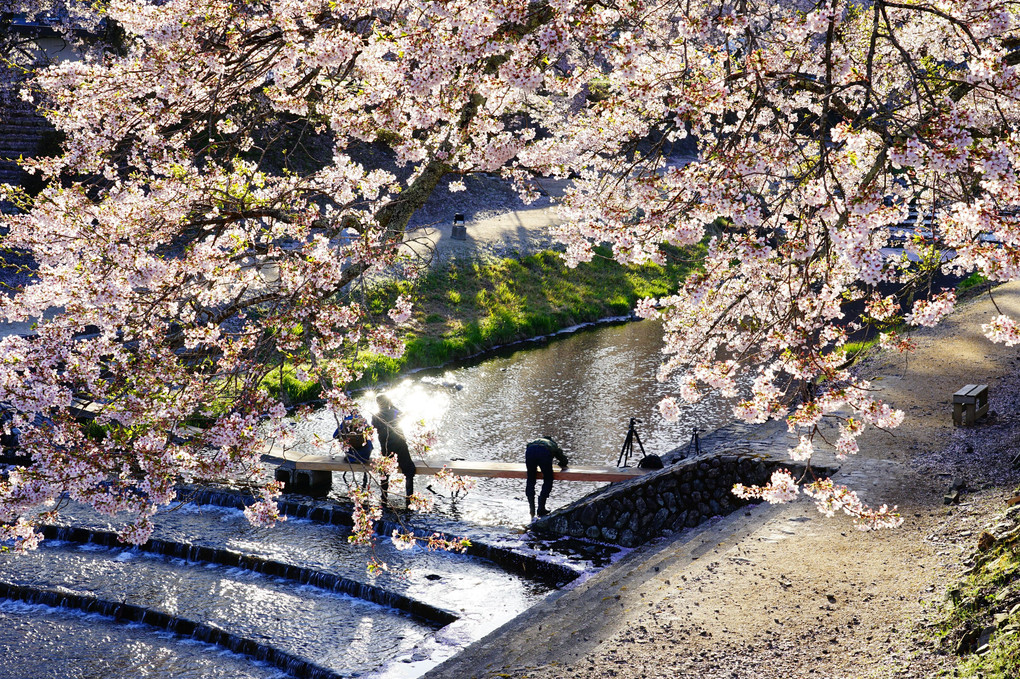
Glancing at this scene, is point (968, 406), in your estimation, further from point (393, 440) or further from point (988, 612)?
point (393, 440)

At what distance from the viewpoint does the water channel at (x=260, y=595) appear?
29.5ft

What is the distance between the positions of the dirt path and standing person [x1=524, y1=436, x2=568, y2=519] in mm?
1845

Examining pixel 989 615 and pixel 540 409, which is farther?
pixel 540 409

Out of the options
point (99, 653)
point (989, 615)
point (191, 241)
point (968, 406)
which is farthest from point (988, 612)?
point (99, 653)

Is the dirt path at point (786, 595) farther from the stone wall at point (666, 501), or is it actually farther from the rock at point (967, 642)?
the stone wall at point (666, 501)

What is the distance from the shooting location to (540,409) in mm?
16797

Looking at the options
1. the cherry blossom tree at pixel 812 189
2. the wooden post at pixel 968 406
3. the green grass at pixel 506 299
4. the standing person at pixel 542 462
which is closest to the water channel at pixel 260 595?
the standing person at pixel 542 462

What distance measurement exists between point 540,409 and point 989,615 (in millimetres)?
11211

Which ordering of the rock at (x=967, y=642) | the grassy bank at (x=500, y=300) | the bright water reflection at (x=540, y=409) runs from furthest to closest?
the grassy bank at (x=500, y=300) → the bright water reflection at (x=540, y=409) → the rock at (x=967, y=642)

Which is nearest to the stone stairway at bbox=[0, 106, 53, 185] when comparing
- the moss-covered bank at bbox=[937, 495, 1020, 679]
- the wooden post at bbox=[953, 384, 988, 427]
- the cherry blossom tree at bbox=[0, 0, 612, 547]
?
the cherry blossom tree at bbox=[0, 0, 612, 547]

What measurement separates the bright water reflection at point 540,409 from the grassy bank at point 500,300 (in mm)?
784

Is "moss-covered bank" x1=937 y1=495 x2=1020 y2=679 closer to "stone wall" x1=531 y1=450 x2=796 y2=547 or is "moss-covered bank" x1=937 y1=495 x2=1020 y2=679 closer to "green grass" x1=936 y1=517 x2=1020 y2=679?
"green grass" x1=936 y1=517 x2=1020 y2=679

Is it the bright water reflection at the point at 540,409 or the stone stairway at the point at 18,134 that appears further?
the stone stairway at the point at 18,134

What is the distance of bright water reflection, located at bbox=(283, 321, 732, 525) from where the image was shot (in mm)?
13717
